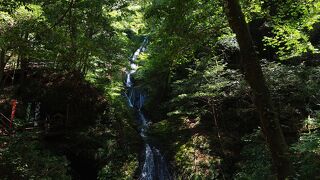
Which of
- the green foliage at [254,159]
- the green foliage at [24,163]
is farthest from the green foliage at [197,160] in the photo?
the green foliage at [24,163]

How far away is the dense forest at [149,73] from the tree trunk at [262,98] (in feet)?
2.91

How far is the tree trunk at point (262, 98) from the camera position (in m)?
5.45

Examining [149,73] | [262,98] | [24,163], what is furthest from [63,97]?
[262,98]

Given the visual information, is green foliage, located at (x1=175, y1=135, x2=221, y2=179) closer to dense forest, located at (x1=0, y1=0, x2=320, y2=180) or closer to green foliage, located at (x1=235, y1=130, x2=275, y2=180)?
dense forest, located at (x1=0, y1=0, x2=320, y2=180)

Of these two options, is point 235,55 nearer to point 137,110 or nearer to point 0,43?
point 137,110

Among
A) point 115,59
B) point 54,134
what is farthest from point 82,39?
point 54,134

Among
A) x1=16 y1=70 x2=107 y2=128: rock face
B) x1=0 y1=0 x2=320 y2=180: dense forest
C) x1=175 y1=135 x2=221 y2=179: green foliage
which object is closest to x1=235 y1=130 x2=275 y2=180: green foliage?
x1=0 y1=0 x2=320 y2=180: dense forest

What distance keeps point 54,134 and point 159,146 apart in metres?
4.79

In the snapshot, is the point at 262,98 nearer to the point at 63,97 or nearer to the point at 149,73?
the point at 63,97

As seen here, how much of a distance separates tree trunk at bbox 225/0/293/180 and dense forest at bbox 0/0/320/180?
89 centimetres

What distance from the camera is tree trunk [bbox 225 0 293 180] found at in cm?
545

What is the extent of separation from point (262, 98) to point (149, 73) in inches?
493

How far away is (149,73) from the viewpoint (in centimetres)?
1781

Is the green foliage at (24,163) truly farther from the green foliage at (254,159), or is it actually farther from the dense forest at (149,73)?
the green foliage at (254,159)
